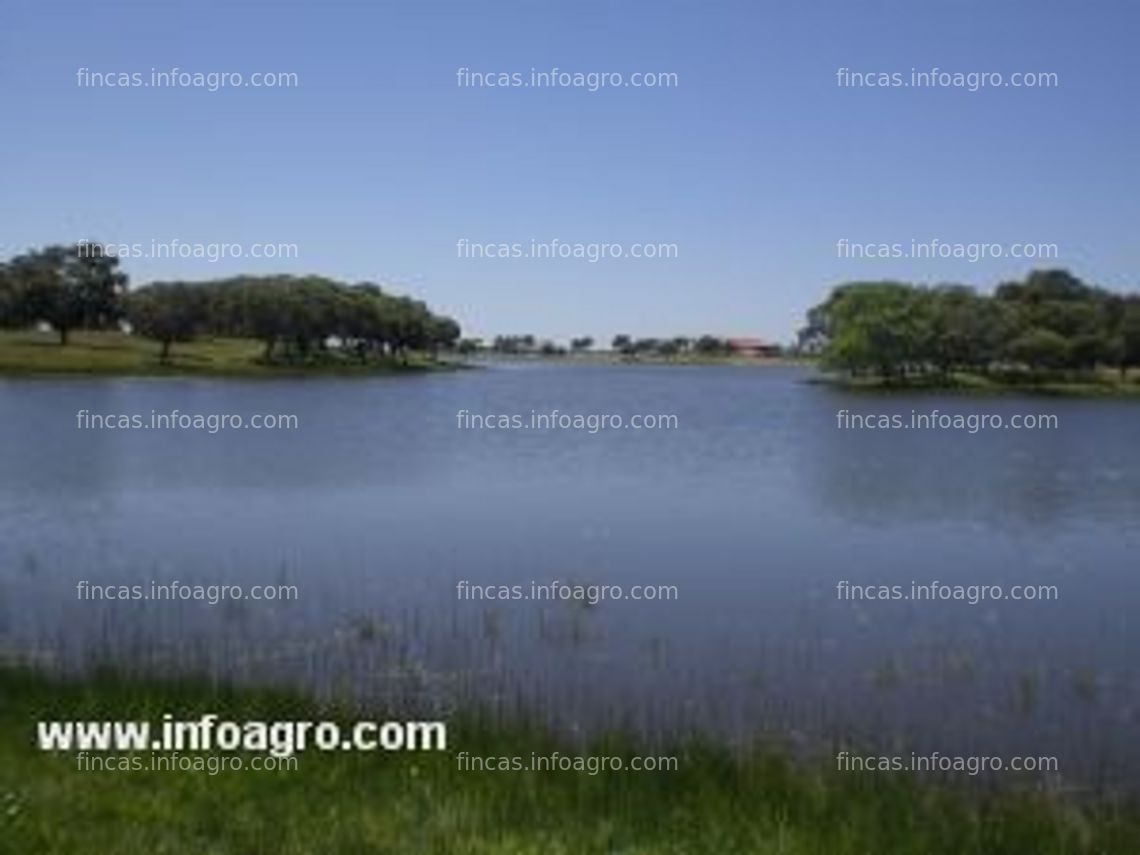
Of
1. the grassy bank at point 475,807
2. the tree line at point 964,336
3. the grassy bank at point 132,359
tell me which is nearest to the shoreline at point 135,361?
the grassy bank at point 132,359

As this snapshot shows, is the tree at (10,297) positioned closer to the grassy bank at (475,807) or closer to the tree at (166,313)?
the tree at (166,313)

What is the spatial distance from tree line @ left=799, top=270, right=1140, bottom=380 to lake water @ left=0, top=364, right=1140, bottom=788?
113214 millimetres

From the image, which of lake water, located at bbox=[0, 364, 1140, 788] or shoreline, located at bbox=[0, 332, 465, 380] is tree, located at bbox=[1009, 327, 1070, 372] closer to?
shoreline, located at bbox=[0, 332, 465, 380]

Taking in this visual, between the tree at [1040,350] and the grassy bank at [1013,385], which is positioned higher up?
the tree at [1040,350]

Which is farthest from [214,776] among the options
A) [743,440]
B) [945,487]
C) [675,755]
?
[743,440]

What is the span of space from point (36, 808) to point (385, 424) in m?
→ 70.5

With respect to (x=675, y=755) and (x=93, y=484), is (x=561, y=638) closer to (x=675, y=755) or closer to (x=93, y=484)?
(x=675, y=755)

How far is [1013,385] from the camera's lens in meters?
183

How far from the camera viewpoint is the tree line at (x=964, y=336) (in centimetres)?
17875

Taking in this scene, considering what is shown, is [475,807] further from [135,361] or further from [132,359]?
[132,359]

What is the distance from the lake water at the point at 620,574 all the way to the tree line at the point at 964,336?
113 meters

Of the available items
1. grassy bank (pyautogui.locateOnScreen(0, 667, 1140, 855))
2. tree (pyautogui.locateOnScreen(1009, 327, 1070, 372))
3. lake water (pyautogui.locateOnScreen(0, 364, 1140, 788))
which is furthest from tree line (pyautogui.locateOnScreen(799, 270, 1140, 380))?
grassy bank (pyautogui.locateOnScreen(0, 667, 1140, 855))

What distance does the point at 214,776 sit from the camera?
12.9 m

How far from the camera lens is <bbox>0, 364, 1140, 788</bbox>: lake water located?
766 inches
